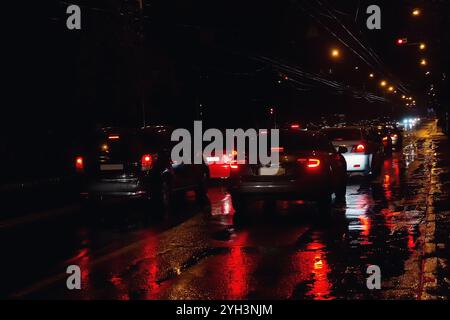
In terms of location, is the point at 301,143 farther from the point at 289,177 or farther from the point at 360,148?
the point at 360,148

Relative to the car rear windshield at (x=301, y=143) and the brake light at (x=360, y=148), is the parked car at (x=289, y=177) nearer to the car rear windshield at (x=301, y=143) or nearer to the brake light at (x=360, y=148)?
the car rear windshield at (x=301, y=143)

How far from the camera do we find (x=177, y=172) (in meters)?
15.1

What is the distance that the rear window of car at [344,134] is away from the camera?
789 inches

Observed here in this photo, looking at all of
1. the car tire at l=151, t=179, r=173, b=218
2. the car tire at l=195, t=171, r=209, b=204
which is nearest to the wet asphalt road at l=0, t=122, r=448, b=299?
the car tire at l=151, t=179, r=173, b=218

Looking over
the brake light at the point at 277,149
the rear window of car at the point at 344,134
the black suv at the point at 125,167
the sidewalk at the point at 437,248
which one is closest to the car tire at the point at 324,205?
the brake light at the point at 277,149

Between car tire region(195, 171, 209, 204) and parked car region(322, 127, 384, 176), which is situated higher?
parked car region(322, 127, 384, 176)

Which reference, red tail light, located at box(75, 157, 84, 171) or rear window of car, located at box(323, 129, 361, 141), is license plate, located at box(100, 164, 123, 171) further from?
rear window of car, located at box(323, 129, 361, 141)

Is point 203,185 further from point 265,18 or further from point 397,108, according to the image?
point 397,108

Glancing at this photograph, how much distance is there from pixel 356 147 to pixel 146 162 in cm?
788

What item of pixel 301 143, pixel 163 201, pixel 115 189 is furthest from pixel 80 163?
pixel 301 143

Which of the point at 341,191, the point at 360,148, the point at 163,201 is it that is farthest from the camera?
the point at 360,148

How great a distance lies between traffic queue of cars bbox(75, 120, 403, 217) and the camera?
12.5 m

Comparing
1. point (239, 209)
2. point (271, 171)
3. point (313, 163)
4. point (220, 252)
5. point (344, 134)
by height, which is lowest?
point (220, 252)

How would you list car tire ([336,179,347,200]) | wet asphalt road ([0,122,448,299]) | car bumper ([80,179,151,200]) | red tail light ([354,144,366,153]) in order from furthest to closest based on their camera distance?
red tail light ([354,144,366,153])
car tire ([336,179,347,200])
car bumper ([80,179,151,200])
wet asphalt road ([0,122,448,299])
